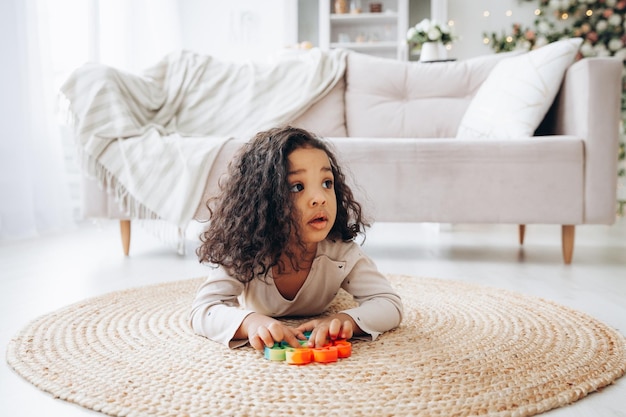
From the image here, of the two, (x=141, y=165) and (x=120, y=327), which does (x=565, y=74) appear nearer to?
(x=141, y=165)

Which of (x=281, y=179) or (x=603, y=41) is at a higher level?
(x=603, y=41)

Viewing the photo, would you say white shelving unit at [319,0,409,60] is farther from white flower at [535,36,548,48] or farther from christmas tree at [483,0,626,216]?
white flower at [535,36,548,48]

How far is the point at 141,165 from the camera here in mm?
1975

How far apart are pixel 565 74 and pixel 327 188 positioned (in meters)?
1.39

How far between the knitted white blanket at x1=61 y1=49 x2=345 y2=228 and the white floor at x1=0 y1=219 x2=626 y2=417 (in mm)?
236

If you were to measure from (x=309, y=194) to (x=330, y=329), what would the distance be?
8.8 inches

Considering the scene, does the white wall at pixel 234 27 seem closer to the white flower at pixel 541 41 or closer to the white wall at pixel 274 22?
the white wall at pixel 274 22

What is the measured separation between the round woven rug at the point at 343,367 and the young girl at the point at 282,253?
5cm

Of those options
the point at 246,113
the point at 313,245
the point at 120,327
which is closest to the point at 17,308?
the point at 120,327

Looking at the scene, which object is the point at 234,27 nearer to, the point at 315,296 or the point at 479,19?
the point at 479,19

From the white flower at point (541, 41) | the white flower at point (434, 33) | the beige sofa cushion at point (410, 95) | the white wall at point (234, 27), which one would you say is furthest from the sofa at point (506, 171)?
the white wall at point (234, 27)

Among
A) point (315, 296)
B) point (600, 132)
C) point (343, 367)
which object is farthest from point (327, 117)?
point (343, 367)

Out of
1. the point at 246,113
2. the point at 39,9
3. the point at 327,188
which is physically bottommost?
the point at 327,188

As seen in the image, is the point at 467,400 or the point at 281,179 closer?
the point at 467,400
